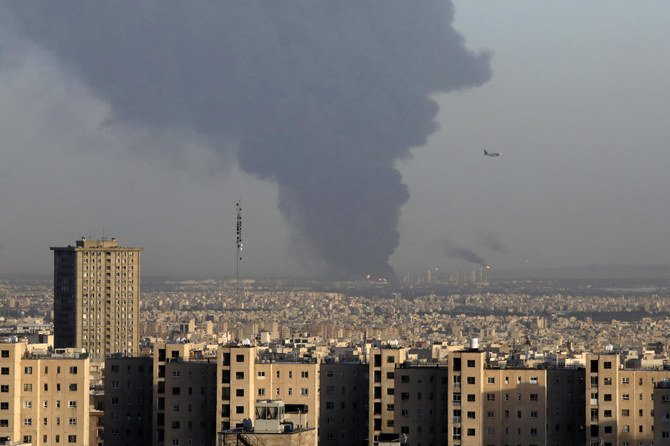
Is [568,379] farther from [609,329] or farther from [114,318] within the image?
[609,329]

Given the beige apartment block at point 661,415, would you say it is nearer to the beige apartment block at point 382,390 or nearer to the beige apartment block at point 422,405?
the beige apartment block at point 422,405

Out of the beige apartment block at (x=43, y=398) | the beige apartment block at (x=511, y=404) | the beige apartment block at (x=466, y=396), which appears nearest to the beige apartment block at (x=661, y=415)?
the beige apartment block at (x=511, y=404)

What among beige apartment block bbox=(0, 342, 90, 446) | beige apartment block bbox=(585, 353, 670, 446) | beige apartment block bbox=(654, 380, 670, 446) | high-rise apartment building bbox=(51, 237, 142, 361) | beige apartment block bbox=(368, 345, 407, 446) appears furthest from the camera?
high-rise apartment building bbox=(51, 237, 142, 361)

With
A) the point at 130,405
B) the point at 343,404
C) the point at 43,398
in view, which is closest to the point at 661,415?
the point at 343,404

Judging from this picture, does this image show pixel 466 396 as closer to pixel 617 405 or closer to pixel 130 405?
pixel 617 405

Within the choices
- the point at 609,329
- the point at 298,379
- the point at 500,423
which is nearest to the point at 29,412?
the point at 298,379

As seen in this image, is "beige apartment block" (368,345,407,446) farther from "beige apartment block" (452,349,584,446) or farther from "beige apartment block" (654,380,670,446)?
"beige apartment block" (654,380,670,446)

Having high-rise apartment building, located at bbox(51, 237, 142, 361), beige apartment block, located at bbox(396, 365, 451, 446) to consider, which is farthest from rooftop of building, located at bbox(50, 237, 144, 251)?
beige apartment block, located at bbox(396, 365, 451, 446)
